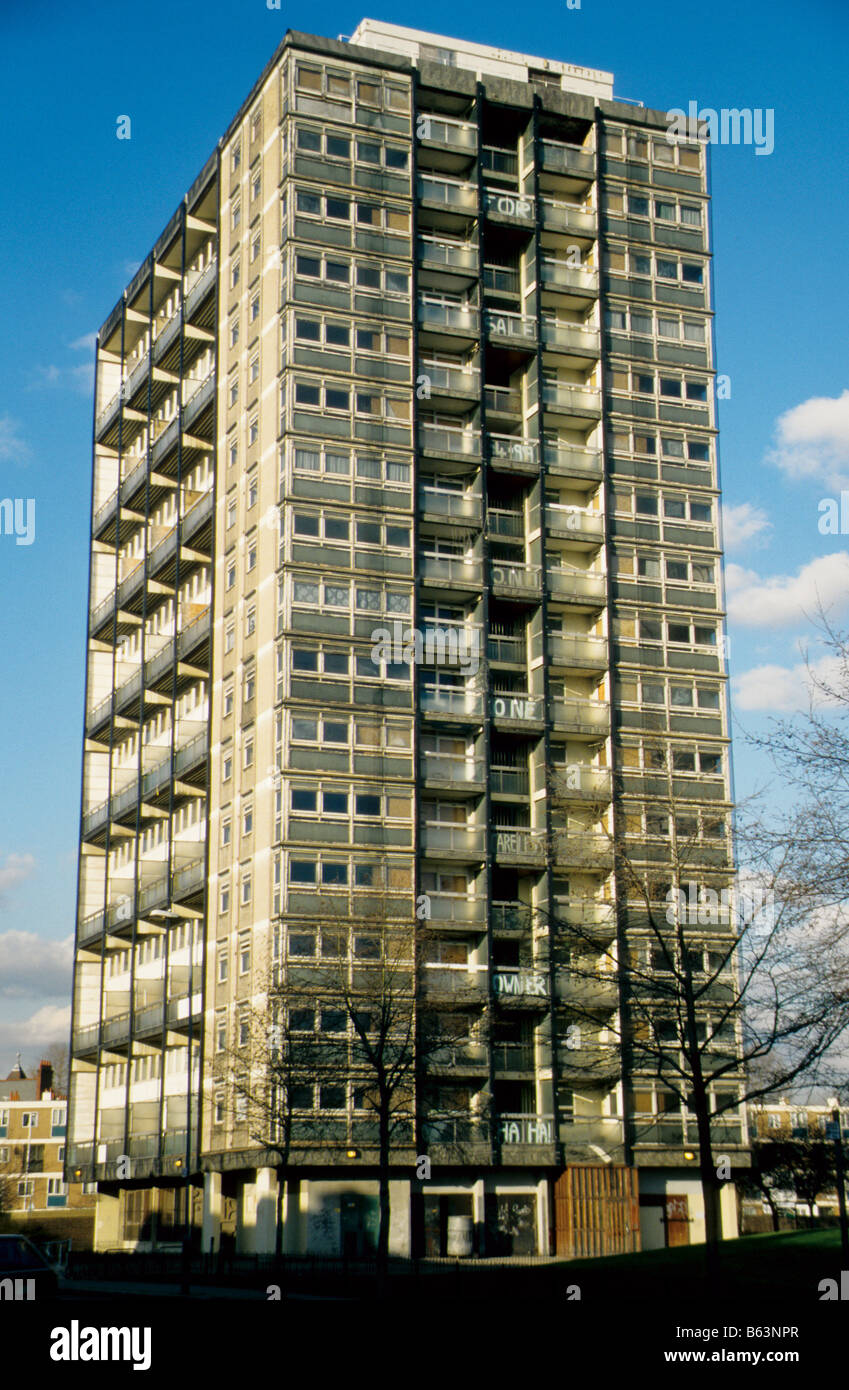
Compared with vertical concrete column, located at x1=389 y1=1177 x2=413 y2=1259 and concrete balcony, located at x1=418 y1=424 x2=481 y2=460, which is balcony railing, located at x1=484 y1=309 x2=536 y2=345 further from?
vertical concrete column, located at x1=389 y1=1177 x2=413 y2=1259

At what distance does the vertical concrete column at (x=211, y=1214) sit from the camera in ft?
203

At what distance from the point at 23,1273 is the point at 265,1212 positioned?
3254 cm

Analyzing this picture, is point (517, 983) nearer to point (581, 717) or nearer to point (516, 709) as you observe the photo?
point (516, 709)

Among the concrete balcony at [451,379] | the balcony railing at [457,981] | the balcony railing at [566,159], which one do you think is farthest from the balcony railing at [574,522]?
the balcony railing at [457,981]

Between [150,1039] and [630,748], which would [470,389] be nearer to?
[630,748]

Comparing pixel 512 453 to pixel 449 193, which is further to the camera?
pixel 449 193

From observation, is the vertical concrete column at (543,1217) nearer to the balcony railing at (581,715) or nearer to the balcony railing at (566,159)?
the balcony railing at (581,715)

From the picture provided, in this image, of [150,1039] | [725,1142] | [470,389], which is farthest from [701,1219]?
[470,389]

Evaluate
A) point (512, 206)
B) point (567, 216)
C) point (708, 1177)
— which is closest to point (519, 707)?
point (512, 206)

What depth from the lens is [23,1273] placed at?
88.7 ft

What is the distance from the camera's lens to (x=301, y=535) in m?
62.5

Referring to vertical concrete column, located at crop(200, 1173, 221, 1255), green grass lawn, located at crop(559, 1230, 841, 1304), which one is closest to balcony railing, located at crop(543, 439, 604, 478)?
vertical concrete column, located at crop(200, 1173, 221, 1255)

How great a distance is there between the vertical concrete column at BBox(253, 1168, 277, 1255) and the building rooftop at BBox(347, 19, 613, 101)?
45.1m

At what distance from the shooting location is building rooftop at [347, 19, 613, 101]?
236 feet
